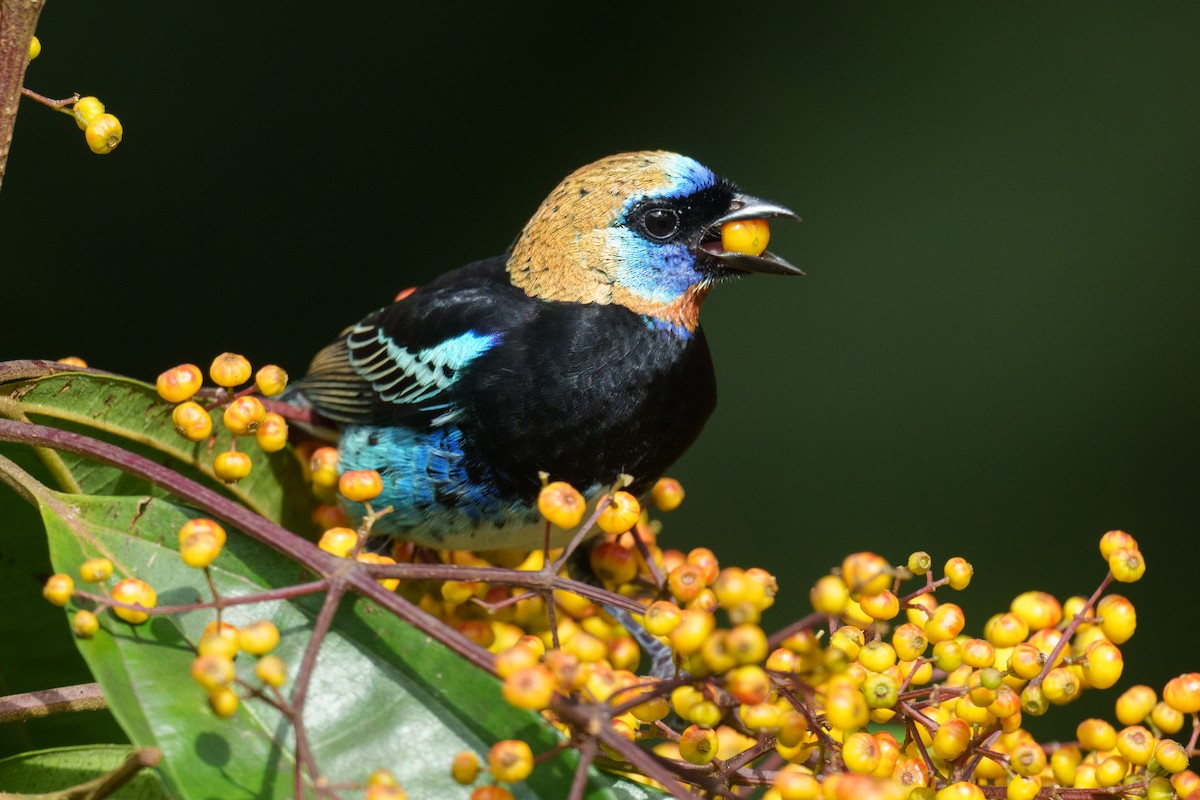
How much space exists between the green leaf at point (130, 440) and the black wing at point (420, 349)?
264mm

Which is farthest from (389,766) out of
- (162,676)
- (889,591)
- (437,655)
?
(889,591)

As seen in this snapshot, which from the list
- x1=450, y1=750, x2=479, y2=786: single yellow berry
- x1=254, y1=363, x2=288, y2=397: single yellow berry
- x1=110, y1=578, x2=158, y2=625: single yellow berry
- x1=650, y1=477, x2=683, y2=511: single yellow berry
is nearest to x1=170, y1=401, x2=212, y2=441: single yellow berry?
x1=254, y1=363, x2=288, y2=397: single yellow berry

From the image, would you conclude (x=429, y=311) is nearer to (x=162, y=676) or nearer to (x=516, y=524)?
(x=516, y=524)

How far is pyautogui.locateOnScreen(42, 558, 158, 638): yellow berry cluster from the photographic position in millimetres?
1068

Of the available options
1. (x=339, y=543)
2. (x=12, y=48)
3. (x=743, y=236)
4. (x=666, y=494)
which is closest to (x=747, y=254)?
(x=743, y=236)

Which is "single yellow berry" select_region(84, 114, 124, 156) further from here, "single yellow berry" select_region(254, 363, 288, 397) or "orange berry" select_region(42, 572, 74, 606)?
"orange berry" select_region(42, 572, 74, 606)

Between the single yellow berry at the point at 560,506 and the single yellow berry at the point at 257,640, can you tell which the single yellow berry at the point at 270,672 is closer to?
the single yellow berry at the point at 257,640

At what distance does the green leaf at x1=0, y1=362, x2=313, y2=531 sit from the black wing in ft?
0.87

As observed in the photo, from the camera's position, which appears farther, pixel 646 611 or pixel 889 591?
pixel 889 591

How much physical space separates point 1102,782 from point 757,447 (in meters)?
2.95

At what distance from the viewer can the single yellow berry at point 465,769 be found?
1.04 meters

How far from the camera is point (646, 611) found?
107 cm

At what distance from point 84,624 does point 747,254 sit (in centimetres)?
123

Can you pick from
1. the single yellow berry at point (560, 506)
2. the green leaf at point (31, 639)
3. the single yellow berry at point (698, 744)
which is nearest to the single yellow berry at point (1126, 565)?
the single yellow berry at point (698, 744)
